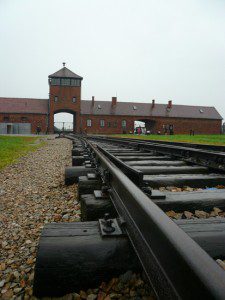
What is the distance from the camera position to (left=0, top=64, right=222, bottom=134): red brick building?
49656 millimetres

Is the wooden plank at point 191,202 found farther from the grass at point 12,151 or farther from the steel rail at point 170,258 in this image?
the grass at point 12,151

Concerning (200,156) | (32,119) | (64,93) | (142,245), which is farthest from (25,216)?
(32,119)

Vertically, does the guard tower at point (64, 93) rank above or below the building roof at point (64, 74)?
below

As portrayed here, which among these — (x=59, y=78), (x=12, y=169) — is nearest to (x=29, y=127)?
(x=59, y=78)

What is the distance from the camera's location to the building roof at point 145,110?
54.2 meters

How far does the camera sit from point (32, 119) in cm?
4984

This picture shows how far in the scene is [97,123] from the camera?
173ft

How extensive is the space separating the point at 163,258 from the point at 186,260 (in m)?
0.16

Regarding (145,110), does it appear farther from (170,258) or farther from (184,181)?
(170,258)

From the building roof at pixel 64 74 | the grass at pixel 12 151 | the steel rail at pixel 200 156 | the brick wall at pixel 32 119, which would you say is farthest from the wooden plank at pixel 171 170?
the building roof at pixel 64 74

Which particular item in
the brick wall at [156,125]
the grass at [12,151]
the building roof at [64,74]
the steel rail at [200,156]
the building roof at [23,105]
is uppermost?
the building roof at [64,74]

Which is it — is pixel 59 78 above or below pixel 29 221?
above

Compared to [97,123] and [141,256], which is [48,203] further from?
[97,123]

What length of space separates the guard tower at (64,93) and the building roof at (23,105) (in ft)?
7.48
